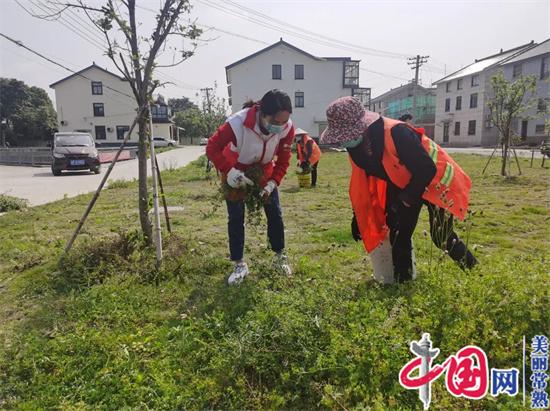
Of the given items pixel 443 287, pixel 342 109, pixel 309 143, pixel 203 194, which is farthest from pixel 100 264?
pixel 309 143

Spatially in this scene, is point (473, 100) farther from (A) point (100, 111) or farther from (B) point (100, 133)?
(B) point (100, 133)

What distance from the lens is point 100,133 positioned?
149 feet

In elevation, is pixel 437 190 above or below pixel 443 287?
above

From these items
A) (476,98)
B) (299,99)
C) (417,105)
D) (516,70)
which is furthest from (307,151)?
(417,105)

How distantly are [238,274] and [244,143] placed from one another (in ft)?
3.78

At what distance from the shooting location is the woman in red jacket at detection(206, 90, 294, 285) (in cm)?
316

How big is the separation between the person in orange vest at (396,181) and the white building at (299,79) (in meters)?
34.2

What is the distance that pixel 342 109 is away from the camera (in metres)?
2.76

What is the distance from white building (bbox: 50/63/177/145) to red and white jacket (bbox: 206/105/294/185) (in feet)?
145

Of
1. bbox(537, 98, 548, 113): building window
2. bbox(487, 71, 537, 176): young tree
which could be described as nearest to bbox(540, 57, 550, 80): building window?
bbox(537, 98, 548, 113): building window

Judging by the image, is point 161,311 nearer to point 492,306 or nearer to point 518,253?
point 492,306

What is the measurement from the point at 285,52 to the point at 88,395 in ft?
124

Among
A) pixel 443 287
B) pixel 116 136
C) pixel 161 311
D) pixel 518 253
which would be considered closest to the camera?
pixel 443 287

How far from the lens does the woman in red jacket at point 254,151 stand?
316 cm
